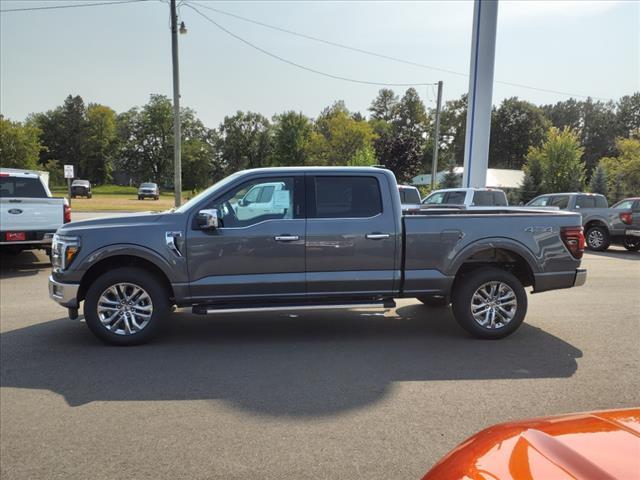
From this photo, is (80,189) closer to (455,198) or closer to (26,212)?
(26,212)

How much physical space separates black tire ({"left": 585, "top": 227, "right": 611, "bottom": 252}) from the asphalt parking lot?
394 inches

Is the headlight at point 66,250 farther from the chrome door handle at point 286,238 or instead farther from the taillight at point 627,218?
the taillight at point 627,218

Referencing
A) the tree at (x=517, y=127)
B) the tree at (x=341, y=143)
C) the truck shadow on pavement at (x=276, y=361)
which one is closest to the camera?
the truck shadow on pavement at (x=276, y=361)

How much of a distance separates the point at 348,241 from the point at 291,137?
7940cm

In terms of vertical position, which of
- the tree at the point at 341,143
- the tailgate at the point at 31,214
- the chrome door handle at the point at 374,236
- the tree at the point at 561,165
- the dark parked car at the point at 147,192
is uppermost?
the tree at the point at 341,143

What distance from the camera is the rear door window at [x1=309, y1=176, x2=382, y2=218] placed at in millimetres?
5809

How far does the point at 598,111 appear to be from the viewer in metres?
99.1

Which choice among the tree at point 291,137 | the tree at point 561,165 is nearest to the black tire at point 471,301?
the tree at point 561,165

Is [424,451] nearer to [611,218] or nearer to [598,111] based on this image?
[611,218]

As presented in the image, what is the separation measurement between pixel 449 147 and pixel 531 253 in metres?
97.8

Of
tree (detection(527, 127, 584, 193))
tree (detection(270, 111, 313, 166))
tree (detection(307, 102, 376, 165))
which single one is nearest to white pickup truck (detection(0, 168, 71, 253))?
tree (detection(527, 127, 584, 193))

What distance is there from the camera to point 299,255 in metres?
5.64

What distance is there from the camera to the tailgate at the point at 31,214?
10125 millimetres

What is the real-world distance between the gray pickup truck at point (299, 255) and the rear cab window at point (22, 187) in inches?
252
